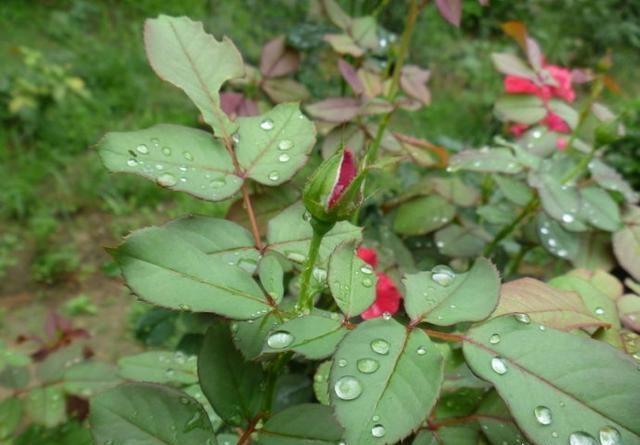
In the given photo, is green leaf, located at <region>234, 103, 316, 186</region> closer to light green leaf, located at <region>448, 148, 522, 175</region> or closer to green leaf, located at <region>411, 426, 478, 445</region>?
green leaf, located at <region>411, 426, 478, 445</region>

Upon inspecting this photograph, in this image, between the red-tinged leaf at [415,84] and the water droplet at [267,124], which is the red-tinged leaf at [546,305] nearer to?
the water droplet at [267,124]

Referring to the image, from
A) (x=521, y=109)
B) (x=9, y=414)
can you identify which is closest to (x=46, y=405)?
(x=9, y=414)

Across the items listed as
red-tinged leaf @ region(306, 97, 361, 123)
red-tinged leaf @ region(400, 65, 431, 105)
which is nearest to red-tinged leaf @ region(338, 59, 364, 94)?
red-tinged leaf @ region(306, 97, 361, 123)

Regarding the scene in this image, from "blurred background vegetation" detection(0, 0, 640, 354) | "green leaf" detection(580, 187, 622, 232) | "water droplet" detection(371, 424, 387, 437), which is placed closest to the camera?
"water droplet" detection(371, 424, 387, 437)

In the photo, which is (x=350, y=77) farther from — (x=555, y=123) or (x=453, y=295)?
(x=453, y=295)

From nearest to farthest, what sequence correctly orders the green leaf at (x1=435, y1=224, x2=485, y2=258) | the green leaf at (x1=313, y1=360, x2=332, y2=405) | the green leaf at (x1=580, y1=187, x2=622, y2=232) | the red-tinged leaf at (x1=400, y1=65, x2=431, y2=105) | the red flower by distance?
the green leaf at (x1=313, y1=360, x2=332, y2=405) < the red flower < the green leaf at (x1=580, y1=187, x2=622, y2=232) < the green leaf at (x1=435, y1=224, x2=485, y2=258) < the red-tinged leaf at (x1=400, y1=65, x2=431, y2=105)

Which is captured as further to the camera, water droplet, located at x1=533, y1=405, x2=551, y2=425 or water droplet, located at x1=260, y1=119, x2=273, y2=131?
Answer: water droplet, located at x1=260, y1=119, x2=273, y2=131

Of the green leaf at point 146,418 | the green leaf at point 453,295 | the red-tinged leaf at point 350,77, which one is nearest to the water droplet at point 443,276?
the green leaf at point 453,295

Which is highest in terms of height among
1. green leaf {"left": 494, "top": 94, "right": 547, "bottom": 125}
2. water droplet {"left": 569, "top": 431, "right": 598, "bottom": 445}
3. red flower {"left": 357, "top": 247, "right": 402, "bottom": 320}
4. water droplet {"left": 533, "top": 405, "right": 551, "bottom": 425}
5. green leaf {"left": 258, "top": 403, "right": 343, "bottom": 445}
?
water droplet {"left": 533, "top": 405, "right": 551, "bottom": 425}
